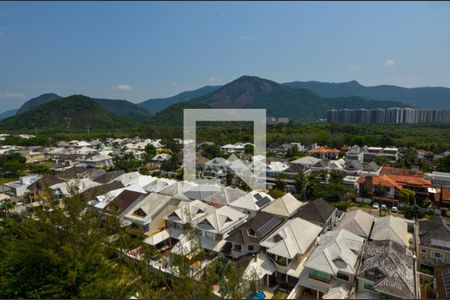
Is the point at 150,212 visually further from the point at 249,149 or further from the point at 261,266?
the point at 249,149

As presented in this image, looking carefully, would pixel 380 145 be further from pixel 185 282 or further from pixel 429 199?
pixel 185 282

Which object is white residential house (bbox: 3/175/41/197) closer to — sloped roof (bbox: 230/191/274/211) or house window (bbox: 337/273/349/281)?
→ sloped roof (bbox: 230/191/274/211)

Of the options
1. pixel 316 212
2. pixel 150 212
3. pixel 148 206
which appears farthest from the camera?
pixel 148 206

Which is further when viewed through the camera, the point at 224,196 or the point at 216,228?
the point at 224,196

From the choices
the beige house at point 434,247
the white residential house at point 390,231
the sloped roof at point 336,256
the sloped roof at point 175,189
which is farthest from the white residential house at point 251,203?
the beige house at point 434,247

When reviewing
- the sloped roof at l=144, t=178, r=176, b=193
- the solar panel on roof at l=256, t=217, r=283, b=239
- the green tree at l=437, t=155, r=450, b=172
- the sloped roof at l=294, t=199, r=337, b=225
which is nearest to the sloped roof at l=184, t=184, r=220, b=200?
the sloped roof at l=144, t=178, r=176, b=193

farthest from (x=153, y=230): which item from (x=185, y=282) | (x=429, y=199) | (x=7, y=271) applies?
(x=429, y=199)

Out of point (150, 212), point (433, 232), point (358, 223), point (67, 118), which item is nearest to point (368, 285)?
point (358, 223)
